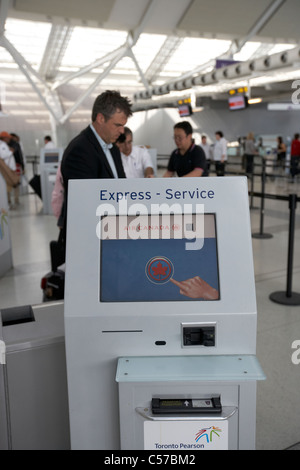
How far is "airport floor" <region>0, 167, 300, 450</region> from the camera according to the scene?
2436mm

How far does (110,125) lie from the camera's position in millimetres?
2369

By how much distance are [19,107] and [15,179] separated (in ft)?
72.5

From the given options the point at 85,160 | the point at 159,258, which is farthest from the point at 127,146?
the point at 159,258

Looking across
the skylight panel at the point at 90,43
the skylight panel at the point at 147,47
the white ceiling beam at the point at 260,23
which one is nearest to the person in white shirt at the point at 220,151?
the white ceiling beam at the point at 260,23

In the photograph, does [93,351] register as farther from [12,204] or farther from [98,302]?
[12,204]

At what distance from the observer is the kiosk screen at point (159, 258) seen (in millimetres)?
1443

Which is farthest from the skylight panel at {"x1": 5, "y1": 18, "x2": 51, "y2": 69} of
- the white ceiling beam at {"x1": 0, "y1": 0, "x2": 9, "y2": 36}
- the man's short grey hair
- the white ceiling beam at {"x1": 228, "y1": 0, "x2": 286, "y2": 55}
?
the man's short grey hair

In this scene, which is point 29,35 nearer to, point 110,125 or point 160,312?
point 110,125

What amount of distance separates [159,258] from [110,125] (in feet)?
3.76

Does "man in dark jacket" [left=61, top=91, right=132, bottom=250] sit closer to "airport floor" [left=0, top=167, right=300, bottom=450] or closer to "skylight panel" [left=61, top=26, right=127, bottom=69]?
"airport floor" [left=0, top=167, right=300, bottom=450]

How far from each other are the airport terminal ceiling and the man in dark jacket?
11740 millimetres

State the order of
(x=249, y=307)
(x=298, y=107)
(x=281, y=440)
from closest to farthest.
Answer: (x=249, y=307) < (x=281, y=440) < (x=298, y=107)

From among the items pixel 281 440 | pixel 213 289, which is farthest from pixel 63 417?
pixel 281 440

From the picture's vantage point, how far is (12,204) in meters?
11.4
